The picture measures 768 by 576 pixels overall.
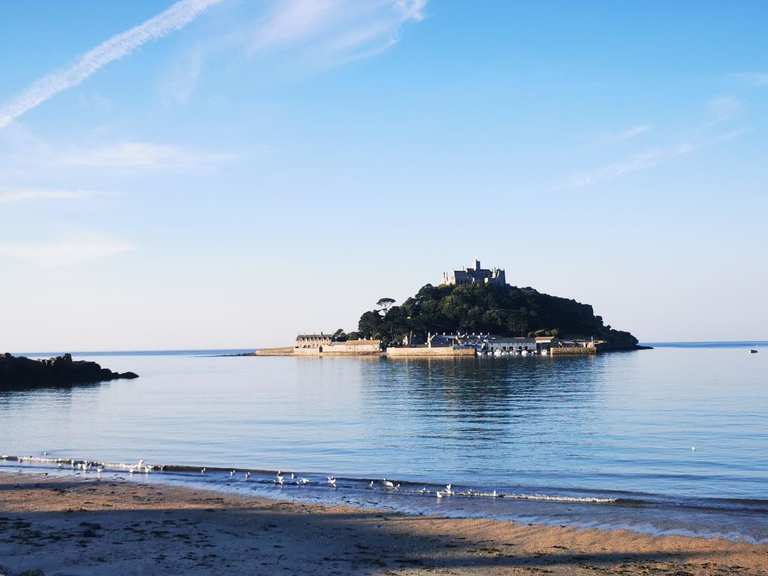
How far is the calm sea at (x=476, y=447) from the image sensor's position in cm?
2412

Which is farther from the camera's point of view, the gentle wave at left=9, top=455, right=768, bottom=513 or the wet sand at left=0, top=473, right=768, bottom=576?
the gentle wave at left=9, top=455, right=768, bottom=513

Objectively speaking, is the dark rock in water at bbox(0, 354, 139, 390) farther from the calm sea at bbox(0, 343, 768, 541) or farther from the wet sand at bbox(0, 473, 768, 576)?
the wet sand at bbox(0, 473, 768, 576)

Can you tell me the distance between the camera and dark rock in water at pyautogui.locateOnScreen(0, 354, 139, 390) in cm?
9850

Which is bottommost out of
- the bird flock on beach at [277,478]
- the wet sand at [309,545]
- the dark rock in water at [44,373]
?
the bird flock on beach at [277,478]

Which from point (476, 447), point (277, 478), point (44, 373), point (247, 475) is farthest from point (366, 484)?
point (44, 373)

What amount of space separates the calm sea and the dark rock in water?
30381 mm

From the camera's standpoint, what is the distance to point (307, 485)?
27.8 meters

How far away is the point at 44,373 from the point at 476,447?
281 feet

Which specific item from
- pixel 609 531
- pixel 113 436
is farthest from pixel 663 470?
pixel 113 436

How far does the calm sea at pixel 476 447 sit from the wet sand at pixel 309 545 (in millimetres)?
2174

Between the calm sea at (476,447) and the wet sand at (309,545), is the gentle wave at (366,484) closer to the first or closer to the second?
the calm sea at (476,447)

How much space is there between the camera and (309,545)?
1834 cm

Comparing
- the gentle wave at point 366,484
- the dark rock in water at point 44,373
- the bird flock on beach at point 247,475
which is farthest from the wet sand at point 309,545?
the dark rock in water at point 44,373

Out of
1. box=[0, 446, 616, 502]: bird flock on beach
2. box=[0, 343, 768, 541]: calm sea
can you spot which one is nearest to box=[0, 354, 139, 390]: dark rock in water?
box=[0, 343, 768, 541]: calm sea
